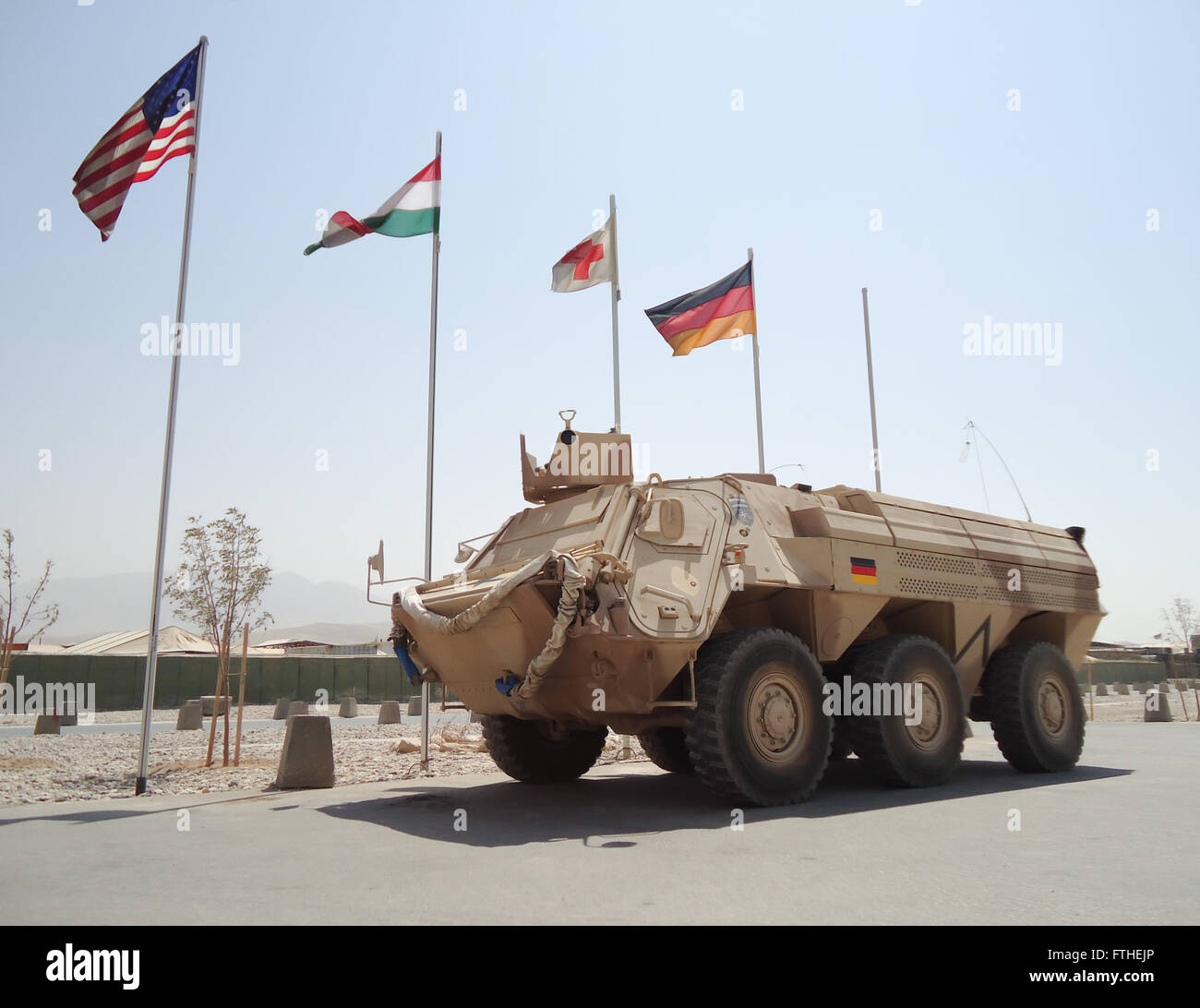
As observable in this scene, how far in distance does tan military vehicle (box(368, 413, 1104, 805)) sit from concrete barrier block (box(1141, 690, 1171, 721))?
12.3 m

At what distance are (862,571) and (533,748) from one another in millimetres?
3463

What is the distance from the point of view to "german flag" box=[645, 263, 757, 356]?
46.6ft

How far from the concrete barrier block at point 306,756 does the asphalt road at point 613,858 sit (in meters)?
0.59

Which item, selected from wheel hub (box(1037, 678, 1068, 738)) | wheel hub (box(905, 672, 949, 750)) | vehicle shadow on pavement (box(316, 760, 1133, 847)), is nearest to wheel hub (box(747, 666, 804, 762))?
vehicle shadow on pavement (box(316, 760, 1133, 847))

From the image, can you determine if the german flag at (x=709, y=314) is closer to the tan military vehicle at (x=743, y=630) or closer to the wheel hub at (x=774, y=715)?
the tan military vehicle at (x=743, y=630)

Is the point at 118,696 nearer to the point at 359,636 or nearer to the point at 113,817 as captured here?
the point at 113,817

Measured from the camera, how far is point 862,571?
330 inches

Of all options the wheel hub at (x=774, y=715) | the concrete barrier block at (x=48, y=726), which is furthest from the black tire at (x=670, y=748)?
the concrete barrier block at (x=48, y=726)

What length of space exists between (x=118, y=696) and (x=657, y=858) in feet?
83.5

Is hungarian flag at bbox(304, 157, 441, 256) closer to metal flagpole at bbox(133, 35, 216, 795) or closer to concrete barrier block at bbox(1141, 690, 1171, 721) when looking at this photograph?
metal flagpole at bbox(133, 35, 216, 795)

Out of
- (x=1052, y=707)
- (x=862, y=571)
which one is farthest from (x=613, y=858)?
(x=1052, y=707)

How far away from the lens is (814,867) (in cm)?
492

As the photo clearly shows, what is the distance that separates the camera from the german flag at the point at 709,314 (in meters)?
14.2

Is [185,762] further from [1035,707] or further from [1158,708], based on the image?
[1158,708]
